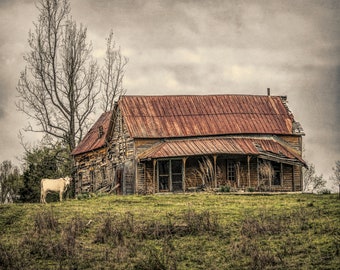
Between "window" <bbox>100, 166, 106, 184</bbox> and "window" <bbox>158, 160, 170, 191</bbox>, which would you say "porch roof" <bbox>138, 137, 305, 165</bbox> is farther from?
"window" <bbox>100, 166, 106, 184</bbox>

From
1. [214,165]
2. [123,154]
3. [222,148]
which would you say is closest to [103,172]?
[123,154]

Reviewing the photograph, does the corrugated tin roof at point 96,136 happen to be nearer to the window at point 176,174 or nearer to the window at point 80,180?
the window at point 80,180

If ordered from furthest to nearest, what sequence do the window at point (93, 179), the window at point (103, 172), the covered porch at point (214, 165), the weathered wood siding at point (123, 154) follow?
1. the window at point (93, 179)
2. the window at point (103, 172)
3. the weathered wood siding at point (123, 154)
4. the covered porch at point (214, 165)

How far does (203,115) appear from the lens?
43656 mm

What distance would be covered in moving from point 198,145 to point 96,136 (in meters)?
9.54

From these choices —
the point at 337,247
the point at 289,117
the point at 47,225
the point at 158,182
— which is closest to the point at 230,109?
the point at 289,117

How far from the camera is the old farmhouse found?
4075cm

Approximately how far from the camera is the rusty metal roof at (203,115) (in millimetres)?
42000

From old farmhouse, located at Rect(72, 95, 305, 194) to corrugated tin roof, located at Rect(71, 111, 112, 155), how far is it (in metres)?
0.28

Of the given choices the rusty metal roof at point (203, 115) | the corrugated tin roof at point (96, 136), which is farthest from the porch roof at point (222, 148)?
the corrugated tin roof at point (96, 136)

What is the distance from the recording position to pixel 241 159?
4206 cm

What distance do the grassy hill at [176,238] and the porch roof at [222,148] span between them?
12.3 metres

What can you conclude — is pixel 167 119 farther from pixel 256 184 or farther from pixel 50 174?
pixel 50 174

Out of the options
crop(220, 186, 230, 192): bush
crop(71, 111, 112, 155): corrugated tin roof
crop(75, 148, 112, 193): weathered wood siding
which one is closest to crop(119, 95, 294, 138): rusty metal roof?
crop(71, 111, 112, 155): corrugated tin roof
